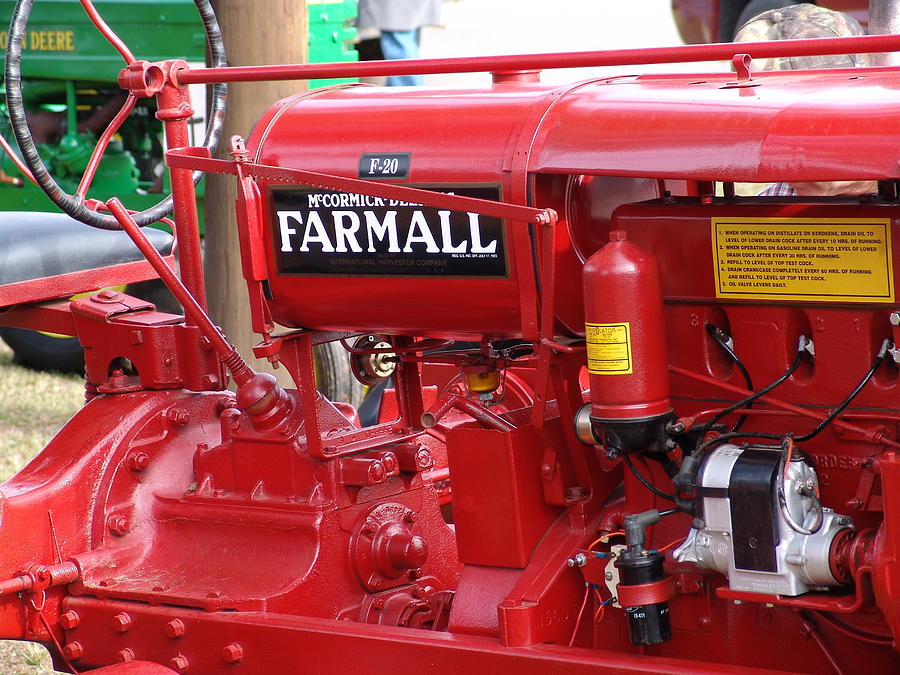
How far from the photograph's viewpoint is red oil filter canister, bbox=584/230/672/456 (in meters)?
2.19

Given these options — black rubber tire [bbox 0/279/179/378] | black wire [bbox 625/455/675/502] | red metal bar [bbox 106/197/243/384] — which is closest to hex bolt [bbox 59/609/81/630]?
red metal bar [bbox 106/197/243/384]

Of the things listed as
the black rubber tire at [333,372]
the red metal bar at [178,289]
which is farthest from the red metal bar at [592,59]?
the black rubber tire at [333,372]

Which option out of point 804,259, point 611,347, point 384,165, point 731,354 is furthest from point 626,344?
point 384,165

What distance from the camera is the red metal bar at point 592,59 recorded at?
210 cm

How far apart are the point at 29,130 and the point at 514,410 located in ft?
4.10

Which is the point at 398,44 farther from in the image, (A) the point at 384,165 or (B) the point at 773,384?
(B) the point at 773,384

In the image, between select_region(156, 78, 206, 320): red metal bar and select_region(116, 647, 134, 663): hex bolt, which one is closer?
select_region(116, 647, 134, 663): hex bolt

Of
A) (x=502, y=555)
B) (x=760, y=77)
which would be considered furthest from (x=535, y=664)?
(x=760, y=77)

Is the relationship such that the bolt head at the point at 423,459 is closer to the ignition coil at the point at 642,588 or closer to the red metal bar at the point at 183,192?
the red metal bar at the point at 183,192

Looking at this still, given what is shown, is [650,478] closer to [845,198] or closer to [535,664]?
[535,664]

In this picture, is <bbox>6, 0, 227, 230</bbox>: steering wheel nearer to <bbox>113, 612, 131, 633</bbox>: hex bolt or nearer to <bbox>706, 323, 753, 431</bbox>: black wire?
<bbox>113, 612, 131, 633</bbox>: hex bolt

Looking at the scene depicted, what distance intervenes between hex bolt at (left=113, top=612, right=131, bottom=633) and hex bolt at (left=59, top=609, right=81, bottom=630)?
112mm

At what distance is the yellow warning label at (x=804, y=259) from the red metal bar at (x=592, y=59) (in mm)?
267

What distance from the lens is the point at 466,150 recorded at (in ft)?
7.91
